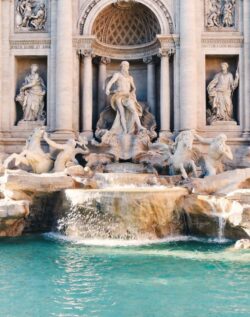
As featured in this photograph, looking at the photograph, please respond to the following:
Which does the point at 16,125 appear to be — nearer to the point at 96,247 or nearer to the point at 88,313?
the point at 96,247

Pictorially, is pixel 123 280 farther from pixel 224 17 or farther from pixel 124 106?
pixel 224 17

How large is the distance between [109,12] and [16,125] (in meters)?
5.57

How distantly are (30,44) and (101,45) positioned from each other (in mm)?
2689

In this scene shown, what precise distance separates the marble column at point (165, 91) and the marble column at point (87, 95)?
2.61 metres

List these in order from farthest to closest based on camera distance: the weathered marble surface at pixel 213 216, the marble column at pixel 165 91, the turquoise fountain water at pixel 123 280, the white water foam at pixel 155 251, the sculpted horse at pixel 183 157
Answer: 1. the marble column at pixel 165 91
2. the sculpted horse at pixel 183 157
3. the weathered marble surface at pixel 213 216
4. the white water foam at pixel 155 251
5. the turquoise fountain water at pixel 123 280

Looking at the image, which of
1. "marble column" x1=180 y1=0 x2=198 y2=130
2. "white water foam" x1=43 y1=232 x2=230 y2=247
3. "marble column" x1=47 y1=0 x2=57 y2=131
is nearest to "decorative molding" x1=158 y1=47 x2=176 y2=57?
"marble column" x1=180 y1=0 x2=198 y2=130

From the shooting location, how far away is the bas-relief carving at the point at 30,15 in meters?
17.7

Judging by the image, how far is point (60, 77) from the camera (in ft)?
56.0

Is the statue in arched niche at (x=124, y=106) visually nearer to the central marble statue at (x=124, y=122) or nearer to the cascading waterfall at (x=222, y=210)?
the central marble statue at (x=124, y=122)

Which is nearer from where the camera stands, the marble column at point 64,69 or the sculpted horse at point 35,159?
the sculpted horse at point 35,159

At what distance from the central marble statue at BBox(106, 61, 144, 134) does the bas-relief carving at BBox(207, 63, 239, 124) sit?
9.11ft

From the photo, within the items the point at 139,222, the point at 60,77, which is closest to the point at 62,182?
the point at 139,222

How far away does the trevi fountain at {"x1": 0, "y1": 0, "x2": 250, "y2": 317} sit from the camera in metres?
7.48

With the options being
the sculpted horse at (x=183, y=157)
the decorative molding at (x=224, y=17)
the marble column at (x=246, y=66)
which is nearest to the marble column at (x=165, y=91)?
the decorative molding at (x=224, y=17)
